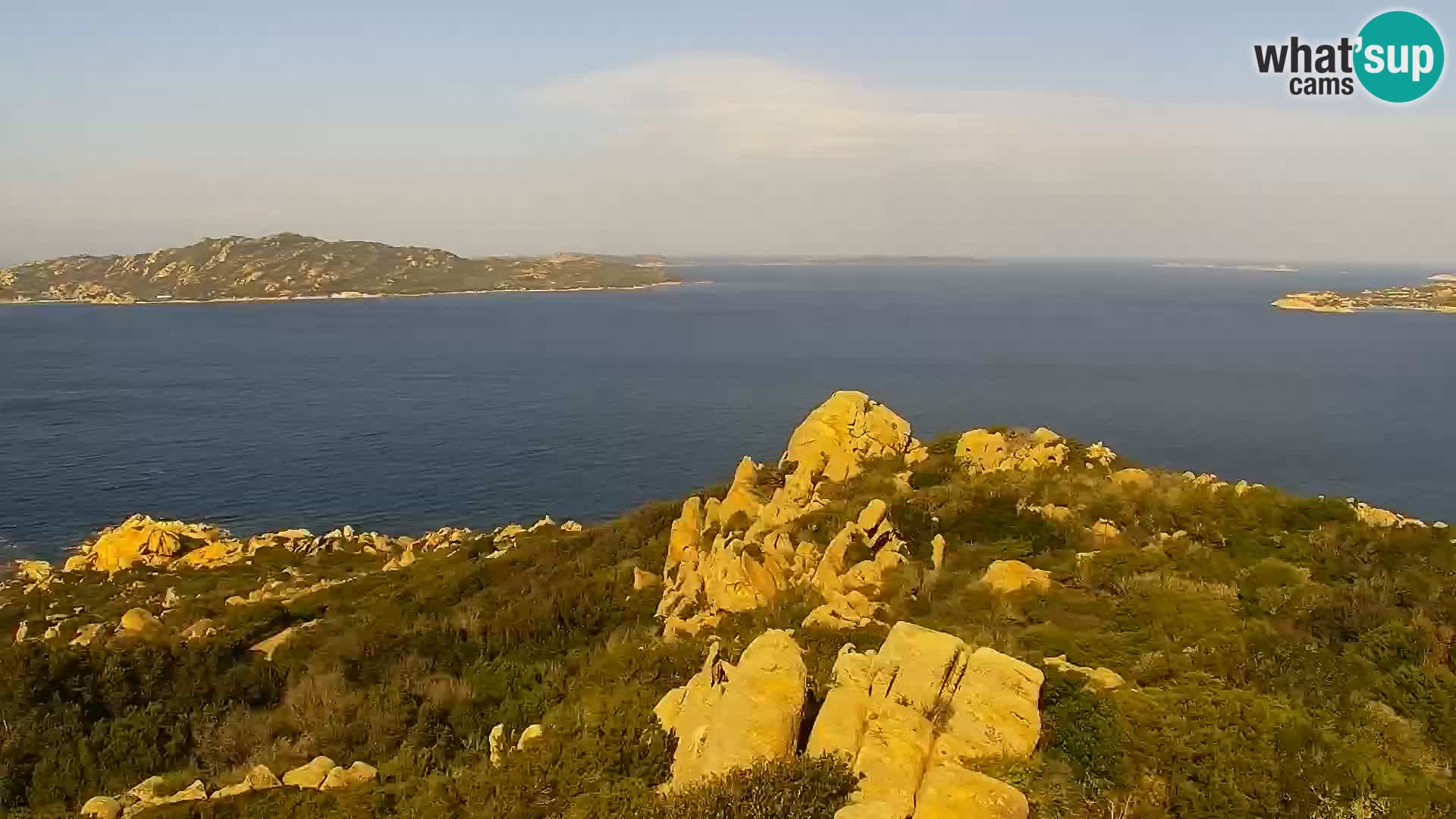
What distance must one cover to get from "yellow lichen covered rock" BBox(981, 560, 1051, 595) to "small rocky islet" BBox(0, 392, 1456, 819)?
13cm

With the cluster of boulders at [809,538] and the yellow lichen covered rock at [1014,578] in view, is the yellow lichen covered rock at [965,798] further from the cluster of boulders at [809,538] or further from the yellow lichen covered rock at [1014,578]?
the yellow lichen covered rock at [1014,578]

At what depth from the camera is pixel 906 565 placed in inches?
806

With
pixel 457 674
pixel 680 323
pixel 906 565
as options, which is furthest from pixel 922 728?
pixel 680 323

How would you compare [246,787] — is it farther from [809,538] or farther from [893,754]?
[809,538]

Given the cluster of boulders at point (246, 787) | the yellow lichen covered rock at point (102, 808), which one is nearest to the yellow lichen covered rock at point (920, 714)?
the cluster of boulders at point (246, 787)

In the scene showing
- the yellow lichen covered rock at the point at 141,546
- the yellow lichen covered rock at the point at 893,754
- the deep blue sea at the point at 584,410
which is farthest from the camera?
the deep blue sea at the point at 584,410

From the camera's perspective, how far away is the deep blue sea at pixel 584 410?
66562mm

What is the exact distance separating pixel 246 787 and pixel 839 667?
9144 mm

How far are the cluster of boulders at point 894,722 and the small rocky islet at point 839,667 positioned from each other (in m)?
0.04

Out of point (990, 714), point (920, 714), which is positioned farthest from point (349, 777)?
point (990, 714)

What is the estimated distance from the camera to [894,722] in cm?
1075

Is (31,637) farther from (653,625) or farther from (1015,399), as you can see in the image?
(1015,399)

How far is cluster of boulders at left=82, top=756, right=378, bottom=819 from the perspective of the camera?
1277 cm

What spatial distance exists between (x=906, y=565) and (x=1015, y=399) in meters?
84.7
